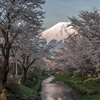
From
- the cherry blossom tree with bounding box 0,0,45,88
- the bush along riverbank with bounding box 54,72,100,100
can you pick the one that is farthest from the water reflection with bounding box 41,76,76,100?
the cherry blossom tree with bounding box 0,0,45,88

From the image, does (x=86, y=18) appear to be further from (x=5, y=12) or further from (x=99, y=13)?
(x=5, y=12)

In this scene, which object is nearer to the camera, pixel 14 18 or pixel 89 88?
pixel 14 18

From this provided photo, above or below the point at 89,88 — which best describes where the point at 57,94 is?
below

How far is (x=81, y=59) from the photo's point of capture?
23.6 meters

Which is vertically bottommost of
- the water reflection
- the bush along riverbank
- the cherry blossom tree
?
the water reflection

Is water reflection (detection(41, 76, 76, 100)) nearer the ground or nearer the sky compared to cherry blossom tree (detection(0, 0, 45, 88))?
nearer the ground

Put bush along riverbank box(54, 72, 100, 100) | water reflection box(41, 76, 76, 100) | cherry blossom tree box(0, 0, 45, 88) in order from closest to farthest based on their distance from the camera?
cherry blossom tree box(0, 0, 45, 88)
bush along riverbank box(54, 72, 100, 100)
water reflection box(41, 76, 76, 100)

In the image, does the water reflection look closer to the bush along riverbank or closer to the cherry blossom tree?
the bush along riverbank

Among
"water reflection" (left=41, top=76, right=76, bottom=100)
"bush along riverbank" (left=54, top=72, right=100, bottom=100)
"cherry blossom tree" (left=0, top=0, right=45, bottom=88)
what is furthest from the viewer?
"water reflection" (left=41, top=76, right=76, bottom=100)

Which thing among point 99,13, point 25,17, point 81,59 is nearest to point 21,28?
point 25,17

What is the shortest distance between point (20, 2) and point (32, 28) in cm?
270

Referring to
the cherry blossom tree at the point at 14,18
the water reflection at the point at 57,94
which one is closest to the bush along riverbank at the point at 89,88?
the water reflection at the point at 57,94

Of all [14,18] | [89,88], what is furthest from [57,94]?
[14,18]

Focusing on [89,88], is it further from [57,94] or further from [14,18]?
[14,18]
